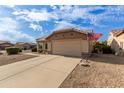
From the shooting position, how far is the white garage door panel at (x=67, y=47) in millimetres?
16656

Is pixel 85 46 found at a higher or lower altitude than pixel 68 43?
lower

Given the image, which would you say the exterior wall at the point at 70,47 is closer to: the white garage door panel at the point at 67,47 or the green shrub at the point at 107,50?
the white garage door panel at the point at 67,47

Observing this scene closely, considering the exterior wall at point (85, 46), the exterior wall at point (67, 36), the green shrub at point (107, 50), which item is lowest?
the green shrub at point (107, 50)

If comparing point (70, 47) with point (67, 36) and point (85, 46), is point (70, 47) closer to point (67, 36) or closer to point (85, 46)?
→ point (67, 36)

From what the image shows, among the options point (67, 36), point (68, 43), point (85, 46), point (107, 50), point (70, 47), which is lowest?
point (107, 50)

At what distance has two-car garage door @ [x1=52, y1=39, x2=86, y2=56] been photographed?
54.5 feet

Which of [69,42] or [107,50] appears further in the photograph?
Result: [107,50]

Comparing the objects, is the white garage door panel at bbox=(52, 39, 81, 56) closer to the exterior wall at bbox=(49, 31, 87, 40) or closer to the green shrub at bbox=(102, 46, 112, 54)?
the exterior wall at bbox=(49, 31, 87, 40)

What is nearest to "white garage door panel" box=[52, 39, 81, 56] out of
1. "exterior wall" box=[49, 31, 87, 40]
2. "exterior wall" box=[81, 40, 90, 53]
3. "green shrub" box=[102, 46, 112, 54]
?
"exterior wall" box=[81, 40, 90, 53]

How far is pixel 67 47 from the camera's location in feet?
57.5

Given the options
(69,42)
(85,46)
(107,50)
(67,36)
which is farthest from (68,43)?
(107,50)

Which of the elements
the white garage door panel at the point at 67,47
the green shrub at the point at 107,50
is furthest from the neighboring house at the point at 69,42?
the green shrub at the point at 107,50
